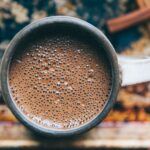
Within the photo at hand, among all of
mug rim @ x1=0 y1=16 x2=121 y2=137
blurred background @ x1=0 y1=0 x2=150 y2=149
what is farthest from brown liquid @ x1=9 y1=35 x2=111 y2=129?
blurred background @ x1=0 y1=0 x2=150 y2=149

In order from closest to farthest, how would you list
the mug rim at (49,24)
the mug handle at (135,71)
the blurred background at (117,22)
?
the mug rim at (49,24) → the mug handle at (135,71) → the blurred background at (117,22)

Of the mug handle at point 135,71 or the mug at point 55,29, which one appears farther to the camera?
the mug handle at point 135,71

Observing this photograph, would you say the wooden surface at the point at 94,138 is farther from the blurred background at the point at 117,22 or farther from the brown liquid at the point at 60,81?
the blurred background at the point at 117,22

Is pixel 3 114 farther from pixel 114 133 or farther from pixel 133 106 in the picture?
pixel 133 106

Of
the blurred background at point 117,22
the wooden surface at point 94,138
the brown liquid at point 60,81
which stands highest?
the blurred background at point 117,22

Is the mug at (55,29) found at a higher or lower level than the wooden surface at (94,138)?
higher

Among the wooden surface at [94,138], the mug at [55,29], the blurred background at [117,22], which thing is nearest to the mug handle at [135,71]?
the mug at [55,29]
